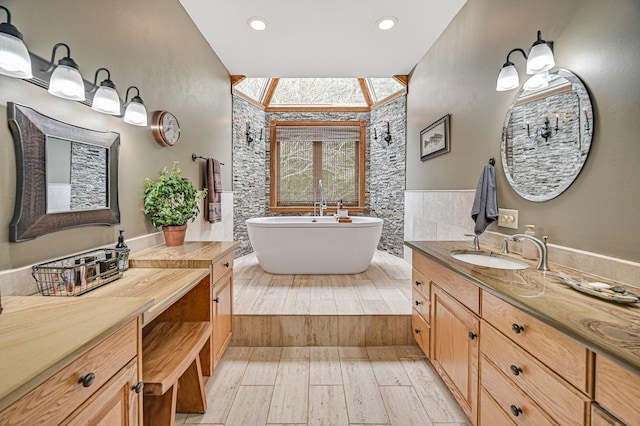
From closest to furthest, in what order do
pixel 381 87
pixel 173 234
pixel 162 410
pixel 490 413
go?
pixel 490 413 → pixel 162 410 → pixel 173 234 → pixel 381 87

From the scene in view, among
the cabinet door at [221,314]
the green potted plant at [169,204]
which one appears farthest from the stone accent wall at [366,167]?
the cabinet door at [221,314]

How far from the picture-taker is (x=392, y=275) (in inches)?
142

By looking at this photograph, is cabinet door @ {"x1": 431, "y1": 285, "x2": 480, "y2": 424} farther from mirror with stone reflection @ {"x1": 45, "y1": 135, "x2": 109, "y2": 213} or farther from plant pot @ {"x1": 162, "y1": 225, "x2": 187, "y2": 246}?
mirror with stone reflection @ {"x1": 45, "y1": 135, "x2": 109, "y2": 213}

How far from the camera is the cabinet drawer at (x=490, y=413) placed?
117cm

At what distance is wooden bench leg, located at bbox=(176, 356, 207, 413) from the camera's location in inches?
66.0

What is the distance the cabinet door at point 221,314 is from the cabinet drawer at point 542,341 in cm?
156

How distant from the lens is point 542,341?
0.97m

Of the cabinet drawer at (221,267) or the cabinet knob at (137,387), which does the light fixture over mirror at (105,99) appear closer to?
the cabinet drawer at (221,267)

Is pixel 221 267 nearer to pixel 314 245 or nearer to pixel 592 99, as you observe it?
pixel 314 245

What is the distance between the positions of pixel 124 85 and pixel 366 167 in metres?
3.92

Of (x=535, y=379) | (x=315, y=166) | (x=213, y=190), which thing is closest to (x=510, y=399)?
(x=535, y=379)

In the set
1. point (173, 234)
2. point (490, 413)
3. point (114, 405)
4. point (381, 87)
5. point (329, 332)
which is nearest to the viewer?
point (114, 405)

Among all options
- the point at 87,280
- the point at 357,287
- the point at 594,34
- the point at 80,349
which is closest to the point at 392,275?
the point at 357,287

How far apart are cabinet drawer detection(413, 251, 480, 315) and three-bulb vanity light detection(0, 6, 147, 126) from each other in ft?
6.64
